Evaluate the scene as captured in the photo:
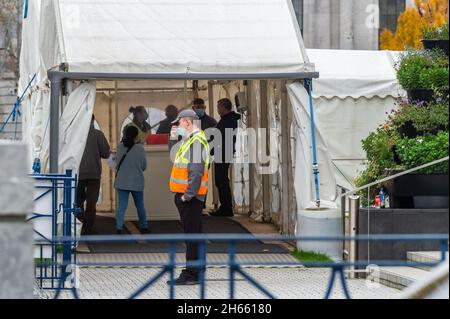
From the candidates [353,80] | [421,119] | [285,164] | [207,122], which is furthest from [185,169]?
[353,80]

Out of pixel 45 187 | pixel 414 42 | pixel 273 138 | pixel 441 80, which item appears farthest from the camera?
pixel 414 42

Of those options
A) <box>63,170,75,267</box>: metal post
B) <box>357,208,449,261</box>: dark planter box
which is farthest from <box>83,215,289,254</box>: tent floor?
<box>63,170,75,267</box>: metal post

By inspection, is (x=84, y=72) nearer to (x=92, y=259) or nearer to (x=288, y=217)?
(x=92, y=259)

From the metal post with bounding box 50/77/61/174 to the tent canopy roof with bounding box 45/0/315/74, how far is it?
0.95ft

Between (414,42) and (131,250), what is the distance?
78.7 feet

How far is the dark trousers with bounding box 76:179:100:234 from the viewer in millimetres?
17328

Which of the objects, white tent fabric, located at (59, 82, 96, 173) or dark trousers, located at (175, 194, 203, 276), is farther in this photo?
white tent fabric, located at (59, 82, 96, 173)

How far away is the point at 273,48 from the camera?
1540 cm

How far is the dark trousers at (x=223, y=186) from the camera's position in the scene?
2004cm

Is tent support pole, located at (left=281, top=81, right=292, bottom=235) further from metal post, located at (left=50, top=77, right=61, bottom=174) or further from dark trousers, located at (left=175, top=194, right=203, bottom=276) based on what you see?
dark trousers, located at (left=175, top=194, right=203, bottom=276)

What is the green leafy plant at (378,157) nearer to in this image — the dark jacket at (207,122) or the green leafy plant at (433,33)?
the green leafy plant at (433,33)

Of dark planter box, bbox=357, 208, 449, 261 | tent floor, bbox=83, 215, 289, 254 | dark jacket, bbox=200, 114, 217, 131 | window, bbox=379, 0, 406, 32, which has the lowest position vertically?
tent floor, bbox=83, 215, 289, 254

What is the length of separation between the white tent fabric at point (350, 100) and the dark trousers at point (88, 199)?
514 cm

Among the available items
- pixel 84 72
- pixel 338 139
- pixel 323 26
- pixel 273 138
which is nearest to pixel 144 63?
pixel 84 72
